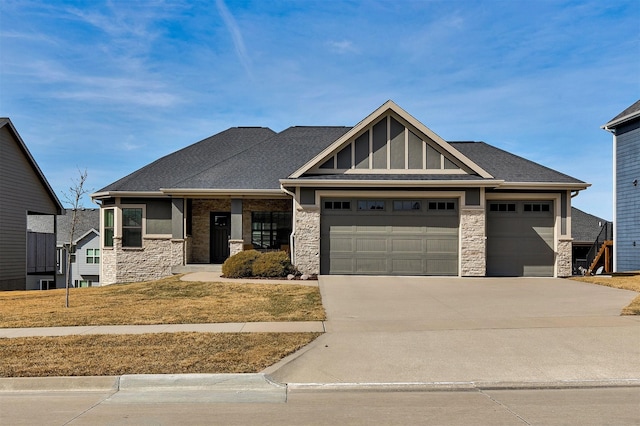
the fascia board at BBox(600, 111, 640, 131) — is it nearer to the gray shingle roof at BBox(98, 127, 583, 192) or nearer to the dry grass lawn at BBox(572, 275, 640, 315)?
the gray shingle roof at BBox(98, 127, 583, 192)

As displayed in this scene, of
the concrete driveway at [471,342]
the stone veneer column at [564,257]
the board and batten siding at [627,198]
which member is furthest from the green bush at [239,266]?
the board and batten siding at [627,198]

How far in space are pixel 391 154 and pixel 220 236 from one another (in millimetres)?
9011

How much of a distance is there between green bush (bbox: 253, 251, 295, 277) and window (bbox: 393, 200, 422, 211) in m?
4.75

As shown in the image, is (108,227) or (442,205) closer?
(442,205)

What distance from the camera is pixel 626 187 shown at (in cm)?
2369

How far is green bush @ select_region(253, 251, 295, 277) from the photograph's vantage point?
19.2 meters

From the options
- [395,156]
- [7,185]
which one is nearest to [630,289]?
[395,156]

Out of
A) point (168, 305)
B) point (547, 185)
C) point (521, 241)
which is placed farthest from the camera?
point (521, 241)

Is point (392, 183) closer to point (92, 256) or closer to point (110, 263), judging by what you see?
point (110, 263)

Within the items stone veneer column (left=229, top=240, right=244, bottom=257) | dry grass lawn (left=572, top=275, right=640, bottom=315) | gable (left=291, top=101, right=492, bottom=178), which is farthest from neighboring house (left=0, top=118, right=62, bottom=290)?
dry grass lawn (left=572, top=275, right=640, bottom=315)

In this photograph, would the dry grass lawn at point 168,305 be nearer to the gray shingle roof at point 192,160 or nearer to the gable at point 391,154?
the gable at point 391,154

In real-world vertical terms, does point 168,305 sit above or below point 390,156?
below

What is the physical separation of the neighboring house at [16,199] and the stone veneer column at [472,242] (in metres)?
20.7

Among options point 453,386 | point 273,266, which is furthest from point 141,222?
point 453,386
